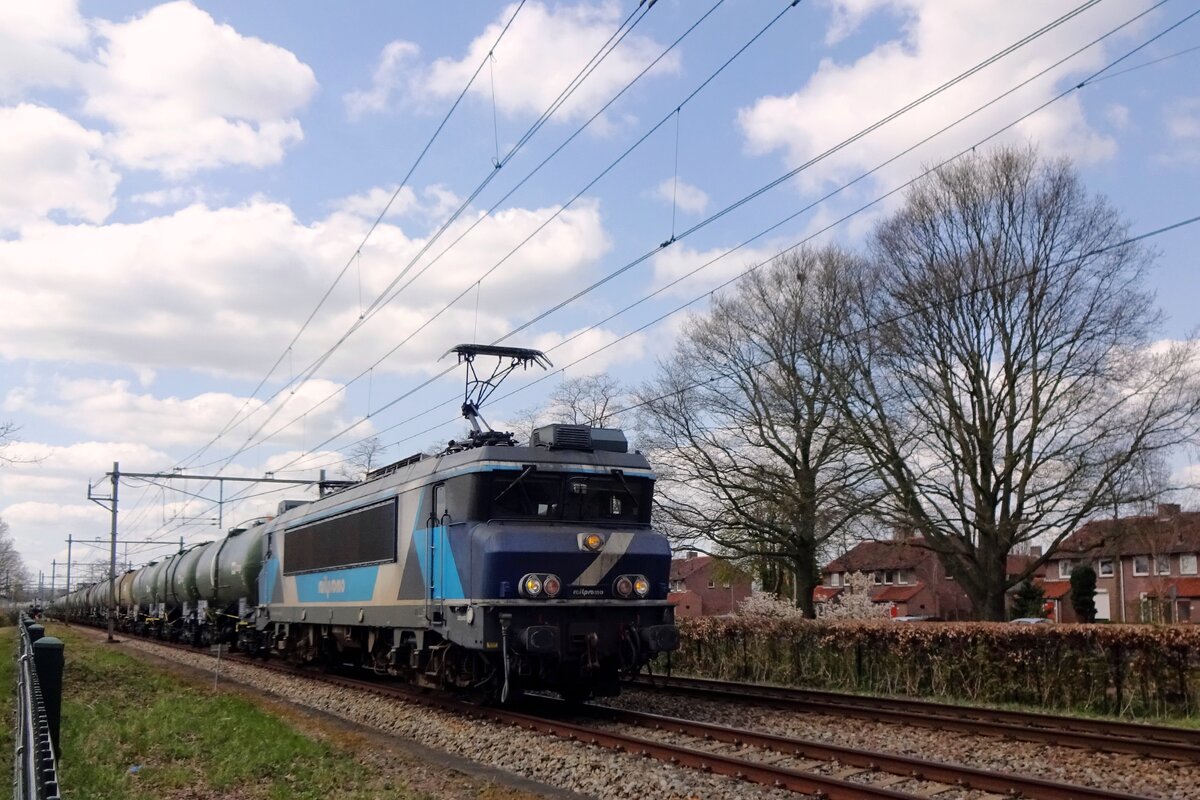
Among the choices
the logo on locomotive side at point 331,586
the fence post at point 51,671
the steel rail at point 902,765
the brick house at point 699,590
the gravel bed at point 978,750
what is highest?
the logo on locomotive side at point 331,586

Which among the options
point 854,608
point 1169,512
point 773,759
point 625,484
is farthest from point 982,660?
point 854,608

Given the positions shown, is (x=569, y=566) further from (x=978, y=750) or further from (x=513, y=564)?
(x=978, y=750)

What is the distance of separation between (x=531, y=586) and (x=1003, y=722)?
5.98 m

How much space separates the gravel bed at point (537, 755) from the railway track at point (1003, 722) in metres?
3.78

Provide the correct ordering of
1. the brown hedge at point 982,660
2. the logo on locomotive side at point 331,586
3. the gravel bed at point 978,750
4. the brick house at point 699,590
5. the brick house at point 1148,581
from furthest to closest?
the brick house at point 699,590, the brick house at point 1148,581, the logo on locomotive side at point 331,586, the brown hedge at point 982,660, the gravel bed at point 978,750

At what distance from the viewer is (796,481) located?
1389 inches

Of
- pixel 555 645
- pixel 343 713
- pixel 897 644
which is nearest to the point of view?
pixel 555 645

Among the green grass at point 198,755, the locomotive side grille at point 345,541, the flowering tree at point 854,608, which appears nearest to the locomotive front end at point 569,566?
the green grass at point 198,755

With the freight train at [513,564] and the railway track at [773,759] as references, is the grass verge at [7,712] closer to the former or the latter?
the freight train at [513,564]

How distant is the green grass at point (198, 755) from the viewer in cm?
987

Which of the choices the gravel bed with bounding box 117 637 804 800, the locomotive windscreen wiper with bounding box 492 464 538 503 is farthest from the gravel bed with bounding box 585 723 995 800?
the locomotive windscreen wiper with bounding box 492 464 538 503

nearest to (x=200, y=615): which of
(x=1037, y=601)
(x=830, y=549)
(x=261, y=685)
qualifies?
(x=261, y=685)

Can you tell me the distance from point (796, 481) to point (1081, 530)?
858 centimetres

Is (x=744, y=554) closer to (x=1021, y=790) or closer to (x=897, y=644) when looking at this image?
(x=897, y=644)
